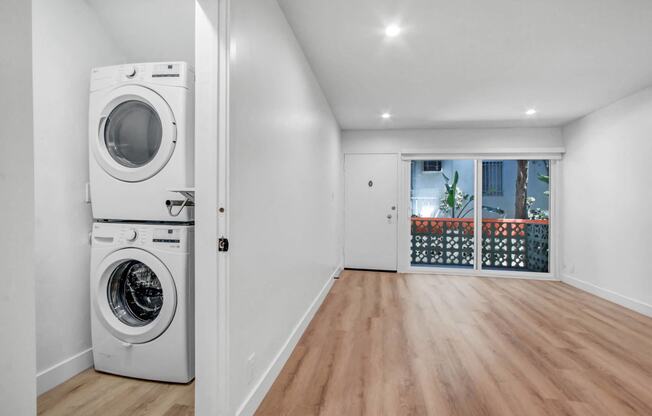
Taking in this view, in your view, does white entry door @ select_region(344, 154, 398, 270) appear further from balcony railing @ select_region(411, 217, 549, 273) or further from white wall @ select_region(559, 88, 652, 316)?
white wall @ select_region(559, 88, 652, 316)

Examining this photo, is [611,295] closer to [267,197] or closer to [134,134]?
[267,197]

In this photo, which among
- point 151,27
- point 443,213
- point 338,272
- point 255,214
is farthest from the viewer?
point 443,213

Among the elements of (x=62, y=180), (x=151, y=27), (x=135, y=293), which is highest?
(x=151, y=27)

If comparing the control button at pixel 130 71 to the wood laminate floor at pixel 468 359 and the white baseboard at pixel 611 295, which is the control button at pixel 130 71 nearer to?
the wood laminate floor at pixel 468 359

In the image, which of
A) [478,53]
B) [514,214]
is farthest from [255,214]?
[514,214]

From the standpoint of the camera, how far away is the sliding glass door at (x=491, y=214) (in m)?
5.01

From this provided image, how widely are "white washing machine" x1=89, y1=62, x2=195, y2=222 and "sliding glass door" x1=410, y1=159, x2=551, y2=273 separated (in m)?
4.28

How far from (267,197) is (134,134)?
97cm

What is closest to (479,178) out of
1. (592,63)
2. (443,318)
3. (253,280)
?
(592,63)

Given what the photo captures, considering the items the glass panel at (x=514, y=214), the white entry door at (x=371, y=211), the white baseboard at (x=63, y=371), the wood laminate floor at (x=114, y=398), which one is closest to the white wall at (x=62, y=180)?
the white baseboard at (x=63, y=371)

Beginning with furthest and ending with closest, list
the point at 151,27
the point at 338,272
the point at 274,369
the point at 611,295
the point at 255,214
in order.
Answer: the point at 338,272, the point at 611,295, the point at 151,27, the point at 274,369, the point at 255,214

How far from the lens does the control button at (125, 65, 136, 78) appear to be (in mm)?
1874

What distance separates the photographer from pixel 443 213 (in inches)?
207

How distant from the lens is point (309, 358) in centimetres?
224
